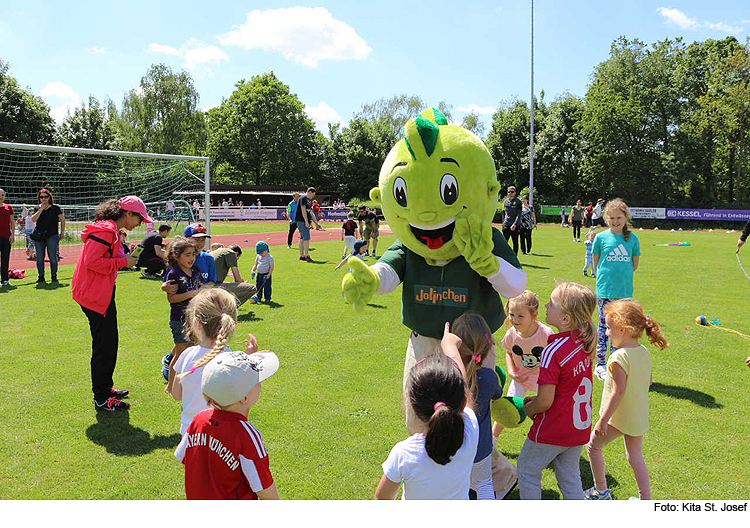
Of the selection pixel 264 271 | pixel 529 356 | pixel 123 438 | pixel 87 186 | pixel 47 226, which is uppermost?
pixel 87 186

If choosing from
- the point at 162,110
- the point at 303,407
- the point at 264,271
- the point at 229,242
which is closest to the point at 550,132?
the point at 229,242

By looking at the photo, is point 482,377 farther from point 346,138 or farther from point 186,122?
point 186,122

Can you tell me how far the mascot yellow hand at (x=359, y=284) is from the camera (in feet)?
12.5

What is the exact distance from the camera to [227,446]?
245 cm

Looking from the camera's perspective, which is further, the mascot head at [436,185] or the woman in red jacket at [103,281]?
the woman in red jacket at [103,281]

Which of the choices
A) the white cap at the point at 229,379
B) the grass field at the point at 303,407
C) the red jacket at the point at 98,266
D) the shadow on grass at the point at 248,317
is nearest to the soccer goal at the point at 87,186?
the grass field at the point at 303,407

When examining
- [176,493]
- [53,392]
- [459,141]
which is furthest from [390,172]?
[53,392]

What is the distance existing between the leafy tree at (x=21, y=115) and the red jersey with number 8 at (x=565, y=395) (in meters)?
36.6

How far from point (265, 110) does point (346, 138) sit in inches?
340

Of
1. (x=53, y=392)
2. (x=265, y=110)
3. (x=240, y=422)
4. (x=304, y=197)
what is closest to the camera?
(x=240, y=422)

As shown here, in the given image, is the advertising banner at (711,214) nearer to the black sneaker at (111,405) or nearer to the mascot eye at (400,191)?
the mascot eye at (400,191)

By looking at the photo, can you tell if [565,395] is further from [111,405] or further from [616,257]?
[111,405]

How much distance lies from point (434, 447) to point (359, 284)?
1683mm

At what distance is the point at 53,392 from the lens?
5789 mm
